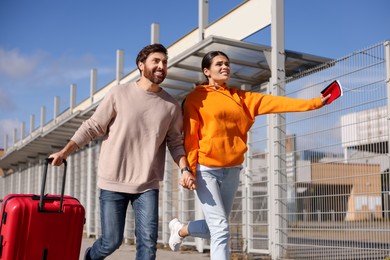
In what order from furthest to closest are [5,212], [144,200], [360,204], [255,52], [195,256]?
1. [195,256]
2. [255,52]
3. [360,204]
4. [144,200]
5. [5,212]

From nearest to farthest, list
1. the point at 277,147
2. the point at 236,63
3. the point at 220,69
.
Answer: the point at 220,69 < the point at 277,147 < the point at 236,63

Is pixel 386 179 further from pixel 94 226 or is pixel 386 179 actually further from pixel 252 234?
pixel 94 226

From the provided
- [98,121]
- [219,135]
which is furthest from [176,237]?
[98,121]

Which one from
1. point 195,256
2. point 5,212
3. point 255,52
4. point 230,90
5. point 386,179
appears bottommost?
point 195,256

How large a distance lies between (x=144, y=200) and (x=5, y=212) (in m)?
1.01

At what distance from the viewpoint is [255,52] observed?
8945 millimetres

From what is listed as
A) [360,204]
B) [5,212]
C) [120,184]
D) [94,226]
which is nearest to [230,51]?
[360,204]

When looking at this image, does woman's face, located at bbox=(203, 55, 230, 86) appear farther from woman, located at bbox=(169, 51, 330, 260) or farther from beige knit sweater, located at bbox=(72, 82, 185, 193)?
beige knit sweater, located at bbox=(72, 82, 185, 193)

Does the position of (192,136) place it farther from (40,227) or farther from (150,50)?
(40,227)

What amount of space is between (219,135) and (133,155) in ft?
2.25

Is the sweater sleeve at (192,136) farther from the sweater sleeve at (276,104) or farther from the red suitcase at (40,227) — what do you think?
the red suitcase at (40,227)

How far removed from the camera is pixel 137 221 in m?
4.36

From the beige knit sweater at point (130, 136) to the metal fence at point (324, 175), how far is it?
124 inches

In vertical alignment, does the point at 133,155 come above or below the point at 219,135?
below
